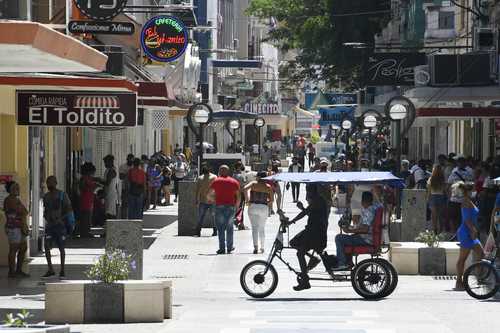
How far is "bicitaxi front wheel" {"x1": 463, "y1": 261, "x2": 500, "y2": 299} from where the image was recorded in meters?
20.2

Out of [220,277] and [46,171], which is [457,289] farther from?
[46,171]

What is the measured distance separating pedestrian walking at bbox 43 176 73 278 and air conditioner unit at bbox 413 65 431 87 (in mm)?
16994

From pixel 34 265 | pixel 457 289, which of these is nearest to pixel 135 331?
pixel 457 289

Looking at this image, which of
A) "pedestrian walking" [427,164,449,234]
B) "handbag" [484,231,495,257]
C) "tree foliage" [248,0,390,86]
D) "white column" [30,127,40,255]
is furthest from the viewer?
"tree foliage" [248,0,390,86]

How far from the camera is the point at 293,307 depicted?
1945 cm

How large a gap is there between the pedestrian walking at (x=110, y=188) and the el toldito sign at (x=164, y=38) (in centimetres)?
537

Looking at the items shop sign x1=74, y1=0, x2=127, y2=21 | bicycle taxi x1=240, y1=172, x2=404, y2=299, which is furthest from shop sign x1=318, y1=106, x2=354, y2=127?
bicycle taxi x1=240, y1=172, x2=404, y2=299

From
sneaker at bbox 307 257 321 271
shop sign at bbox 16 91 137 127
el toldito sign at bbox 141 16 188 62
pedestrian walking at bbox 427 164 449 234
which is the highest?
el toldito sign at bbox 141 16 188 62

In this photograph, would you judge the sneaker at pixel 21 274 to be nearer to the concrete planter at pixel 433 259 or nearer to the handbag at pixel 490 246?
the concrete planter at pixel 433 259

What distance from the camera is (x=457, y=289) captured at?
2169 cm

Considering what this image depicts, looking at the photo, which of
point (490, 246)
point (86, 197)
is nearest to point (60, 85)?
point (490, 246)

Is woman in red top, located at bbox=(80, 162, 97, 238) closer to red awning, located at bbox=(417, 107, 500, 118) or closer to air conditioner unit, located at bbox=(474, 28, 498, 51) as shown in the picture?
air conditioner unit, located at bbox=(474, 28, 498, 51)

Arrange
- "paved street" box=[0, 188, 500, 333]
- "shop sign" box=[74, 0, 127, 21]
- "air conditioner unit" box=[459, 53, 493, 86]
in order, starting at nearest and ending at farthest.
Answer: "paved street" box=[0, 188, 500, 333]
"shop sign" box=[74, 0, 127, 21]
"air conditioner unit" box=[459, 53, 493, 86]

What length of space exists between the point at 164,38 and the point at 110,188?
618cm
